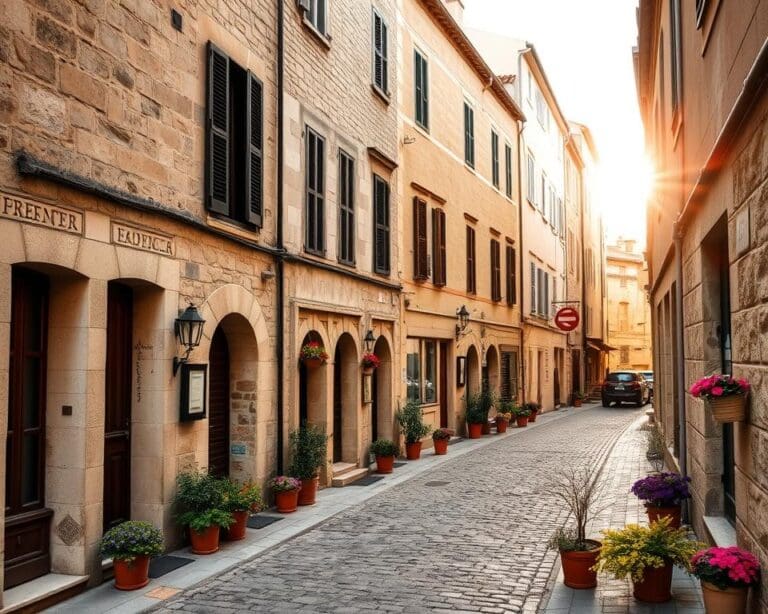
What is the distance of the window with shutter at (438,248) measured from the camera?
18391 mm

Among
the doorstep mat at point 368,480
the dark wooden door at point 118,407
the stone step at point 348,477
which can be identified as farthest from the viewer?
the doorstep mat at point 368,480

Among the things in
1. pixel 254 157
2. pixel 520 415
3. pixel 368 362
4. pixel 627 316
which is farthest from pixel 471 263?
pixel 627 316

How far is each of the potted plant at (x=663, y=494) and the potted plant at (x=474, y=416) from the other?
11625 millimetres

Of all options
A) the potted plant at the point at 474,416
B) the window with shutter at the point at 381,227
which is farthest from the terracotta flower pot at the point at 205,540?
the potted plant at the point at 474,416

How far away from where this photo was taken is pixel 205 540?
26.5 ft

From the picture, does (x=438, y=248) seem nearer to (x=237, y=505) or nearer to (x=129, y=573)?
(x=237, y=505)

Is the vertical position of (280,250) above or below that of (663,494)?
above

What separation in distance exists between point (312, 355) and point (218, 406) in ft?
6.51

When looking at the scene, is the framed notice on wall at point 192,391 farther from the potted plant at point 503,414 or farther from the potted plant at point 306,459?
the potted plant at point 503,414

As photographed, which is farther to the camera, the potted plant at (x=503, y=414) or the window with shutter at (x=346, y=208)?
the potted plant at (x=503, y=414)

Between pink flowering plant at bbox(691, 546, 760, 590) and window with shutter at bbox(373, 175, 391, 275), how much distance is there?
10.4 metres

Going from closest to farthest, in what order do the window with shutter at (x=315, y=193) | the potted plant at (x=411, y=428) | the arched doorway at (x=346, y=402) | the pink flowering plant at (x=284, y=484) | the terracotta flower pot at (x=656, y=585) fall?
the terracotta flower pot at (x=656, y=585)
the pink flowering plant at (x=284, y=484)
the window with shutter at (x=315, y=193)
the arched doorway at (x=346, y=402)
the potted plant at (x=411, y=428)

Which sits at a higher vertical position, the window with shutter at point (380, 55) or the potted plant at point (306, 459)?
the window with shutter at point (380, 55)

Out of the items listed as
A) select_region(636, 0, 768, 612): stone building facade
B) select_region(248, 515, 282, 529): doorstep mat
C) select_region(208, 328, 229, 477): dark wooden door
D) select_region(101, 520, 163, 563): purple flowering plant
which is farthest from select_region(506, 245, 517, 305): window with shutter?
select_region(101, 520, 163, 563): purple flowering plant
